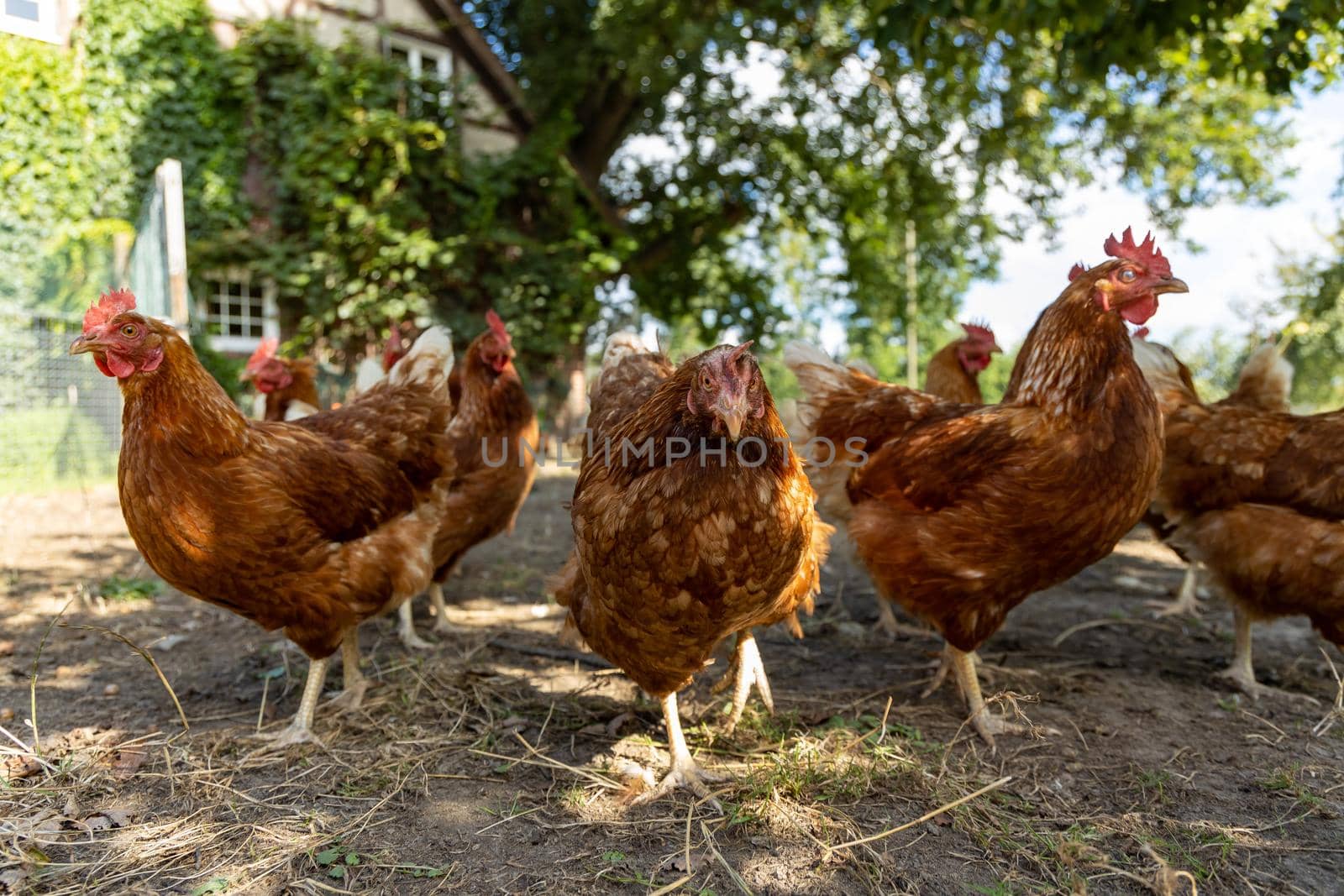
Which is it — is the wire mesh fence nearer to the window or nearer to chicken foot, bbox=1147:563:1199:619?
the window

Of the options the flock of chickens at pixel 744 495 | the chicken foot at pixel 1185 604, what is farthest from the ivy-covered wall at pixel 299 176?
the chicken foot at pixel 1185 604

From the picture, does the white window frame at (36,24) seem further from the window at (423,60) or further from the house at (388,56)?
the window at (423,60)

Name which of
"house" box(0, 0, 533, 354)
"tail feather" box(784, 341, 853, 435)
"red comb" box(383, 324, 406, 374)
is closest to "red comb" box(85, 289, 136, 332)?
"red comb" box(383, 324, 406, 374)

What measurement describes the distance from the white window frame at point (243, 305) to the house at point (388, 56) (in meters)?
0.01

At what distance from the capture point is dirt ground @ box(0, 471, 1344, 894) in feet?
7.08

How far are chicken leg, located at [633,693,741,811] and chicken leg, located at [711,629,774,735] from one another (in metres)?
0.34

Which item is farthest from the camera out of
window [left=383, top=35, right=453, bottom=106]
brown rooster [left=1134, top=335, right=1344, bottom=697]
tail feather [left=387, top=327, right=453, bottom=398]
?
window [left=383, top=35, right=453, bottom=106]

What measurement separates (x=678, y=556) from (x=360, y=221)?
33.0 ft

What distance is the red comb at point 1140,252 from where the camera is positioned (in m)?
3.01

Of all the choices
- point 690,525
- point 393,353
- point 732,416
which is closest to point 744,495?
point 690,525

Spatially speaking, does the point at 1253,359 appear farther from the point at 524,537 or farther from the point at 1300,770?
the point at 524,537

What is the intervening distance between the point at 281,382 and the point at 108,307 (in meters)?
2.23

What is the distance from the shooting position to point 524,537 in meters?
6.66

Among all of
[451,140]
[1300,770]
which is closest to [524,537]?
[1300,770]
